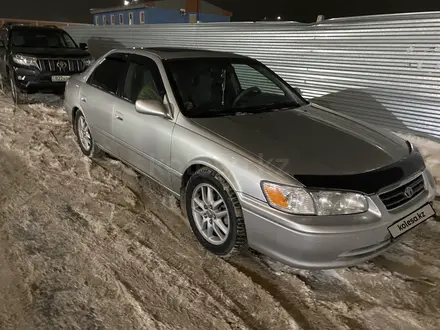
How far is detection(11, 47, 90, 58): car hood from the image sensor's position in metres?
7.53

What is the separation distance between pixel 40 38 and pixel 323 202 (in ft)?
27.6

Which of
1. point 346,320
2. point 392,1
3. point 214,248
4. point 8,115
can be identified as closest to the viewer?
point 346,320

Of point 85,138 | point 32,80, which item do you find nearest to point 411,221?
point 85,138

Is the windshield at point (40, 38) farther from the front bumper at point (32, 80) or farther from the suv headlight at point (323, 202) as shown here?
the suv headlight at point (323, 202)

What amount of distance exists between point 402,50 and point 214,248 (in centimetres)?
401

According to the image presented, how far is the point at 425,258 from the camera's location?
2.85 meters

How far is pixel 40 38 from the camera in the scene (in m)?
8.51

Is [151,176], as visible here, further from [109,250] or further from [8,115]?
[8,115]

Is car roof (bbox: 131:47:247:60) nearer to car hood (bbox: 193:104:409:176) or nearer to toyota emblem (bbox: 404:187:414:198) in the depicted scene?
car hood (bbox: 193:104:409:176)

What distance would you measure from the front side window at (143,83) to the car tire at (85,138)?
1.03 metres

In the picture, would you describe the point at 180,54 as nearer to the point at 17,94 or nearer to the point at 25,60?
the point at 25,60

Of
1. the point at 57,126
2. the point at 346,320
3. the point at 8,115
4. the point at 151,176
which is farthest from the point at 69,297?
A: the point at 8,115

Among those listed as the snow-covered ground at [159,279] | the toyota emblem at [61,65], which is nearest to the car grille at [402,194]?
the snow-covered ground at [159,279]

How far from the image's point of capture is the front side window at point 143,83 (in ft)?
11.2
